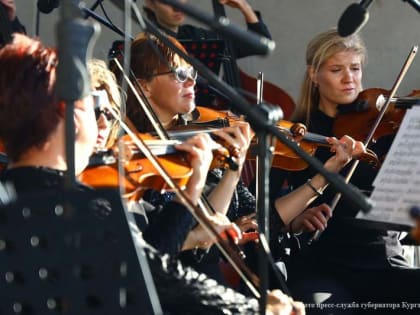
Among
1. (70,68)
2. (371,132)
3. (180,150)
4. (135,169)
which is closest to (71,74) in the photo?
(70,68)

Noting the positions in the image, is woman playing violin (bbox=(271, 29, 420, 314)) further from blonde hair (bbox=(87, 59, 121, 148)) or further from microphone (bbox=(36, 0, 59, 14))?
microphone (bbox=(36, 0, 59, 14))

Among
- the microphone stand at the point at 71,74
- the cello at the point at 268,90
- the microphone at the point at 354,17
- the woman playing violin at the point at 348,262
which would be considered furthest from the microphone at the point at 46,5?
the microphone stand at the point at 71,74

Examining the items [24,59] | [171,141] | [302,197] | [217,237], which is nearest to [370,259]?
[302,197]

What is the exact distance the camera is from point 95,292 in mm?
1328

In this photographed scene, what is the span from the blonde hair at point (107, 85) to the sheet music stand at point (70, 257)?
2.82 ft

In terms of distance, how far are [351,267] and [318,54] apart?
2.60ft

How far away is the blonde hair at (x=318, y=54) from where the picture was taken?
3182 millimetres

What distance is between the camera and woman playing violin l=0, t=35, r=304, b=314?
62.1 inches

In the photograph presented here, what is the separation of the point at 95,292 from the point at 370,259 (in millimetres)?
1652

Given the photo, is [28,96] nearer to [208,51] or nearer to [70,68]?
[70,68]

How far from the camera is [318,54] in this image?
3213mm

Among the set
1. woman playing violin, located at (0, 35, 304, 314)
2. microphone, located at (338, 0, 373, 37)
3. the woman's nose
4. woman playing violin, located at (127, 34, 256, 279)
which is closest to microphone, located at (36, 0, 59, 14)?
woman playing violin, located at (127, 34, 256, 279)

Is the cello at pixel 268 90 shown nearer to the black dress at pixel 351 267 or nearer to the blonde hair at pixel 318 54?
the blonde hair at pixel 318 54

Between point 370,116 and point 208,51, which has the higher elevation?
point 208,51
